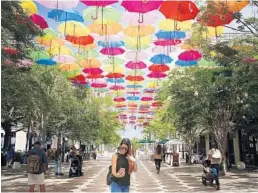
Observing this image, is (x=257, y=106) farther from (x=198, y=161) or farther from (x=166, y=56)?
(x=198, y=161)

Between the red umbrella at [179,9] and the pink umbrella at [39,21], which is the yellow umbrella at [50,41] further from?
the red umbrella at [179,9]

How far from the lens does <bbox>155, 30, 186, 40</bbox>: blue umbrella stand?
13.3 meters

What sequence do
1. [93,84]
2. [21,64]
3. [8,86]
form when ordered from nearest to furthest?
1. [8,86]
2. [21,64]
3. [93,84]

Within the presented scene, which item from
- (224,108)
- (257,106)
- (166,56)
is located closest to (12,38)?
(166,56)

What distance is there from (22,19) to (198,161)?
75.3ft

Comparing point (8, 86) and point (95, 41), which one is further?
point (95, 41)

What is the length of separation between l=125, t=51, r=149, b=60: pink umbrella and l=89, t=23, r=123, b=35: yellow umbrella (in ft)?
8.21

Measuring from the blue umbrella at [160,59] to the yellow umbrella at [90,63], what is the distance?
2.55 meters

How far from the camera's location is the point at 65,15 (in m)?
12.2

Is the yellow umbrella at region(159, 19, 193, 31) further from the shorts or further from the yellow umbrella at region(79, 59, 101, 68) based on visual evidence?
the shorts

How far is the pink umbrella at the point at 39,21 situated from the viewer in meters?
11.7

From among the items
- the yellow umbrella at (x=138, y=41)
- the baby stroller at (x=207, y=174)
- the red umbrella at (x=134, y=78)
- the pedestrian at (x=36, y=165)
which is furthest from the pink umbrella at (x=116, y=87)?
the pedestrian at (x=36, y=165)

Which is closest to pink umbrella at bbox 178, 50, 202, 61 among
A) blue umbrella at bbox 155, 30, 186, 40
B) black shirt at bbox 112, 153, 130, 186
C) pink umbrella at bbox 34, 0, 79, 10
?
blue umbrella at bbox 155, 30, 186, 40

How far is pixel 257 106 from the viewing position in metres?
13.7
